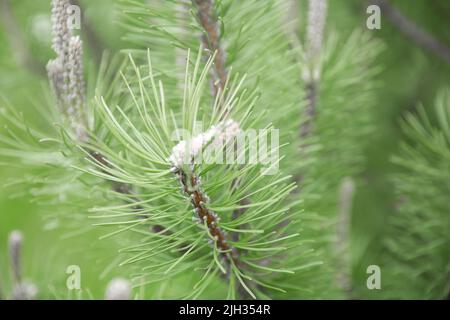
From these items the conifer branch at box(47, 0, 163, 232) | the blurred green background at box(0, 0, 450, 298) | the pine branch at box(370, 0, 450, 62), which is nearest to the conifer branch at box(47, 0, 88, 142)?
the conifer branch at box(47, 0, 163, 232)

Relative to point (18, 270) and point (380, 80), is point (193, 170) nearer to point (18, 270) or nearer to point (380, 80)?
point (18, 270)

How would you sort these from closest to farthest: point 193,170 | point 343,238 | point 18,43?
point 193,170 → point 343,238 → point 18,43

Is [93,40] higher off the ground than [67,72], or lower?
higher

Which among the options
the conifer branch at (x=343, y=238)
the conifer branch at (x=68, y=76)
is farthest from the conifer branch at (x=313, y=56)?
the conifer branch at (x=68, y=76)

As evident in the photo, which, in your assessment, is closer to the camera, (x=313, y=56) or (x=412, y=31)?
(x=313, y=56)

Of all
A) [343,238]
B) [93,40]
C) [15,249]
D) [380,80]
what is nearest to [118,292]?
[15,249]
